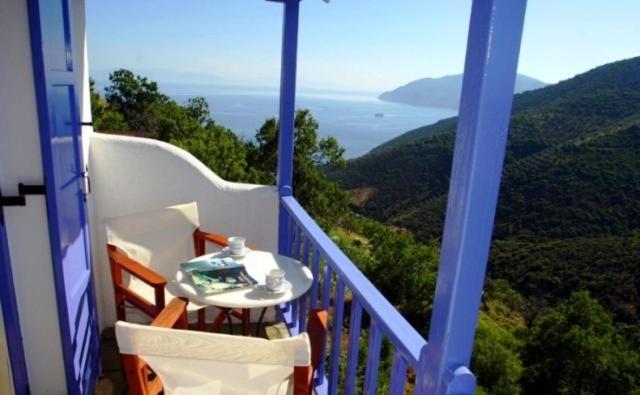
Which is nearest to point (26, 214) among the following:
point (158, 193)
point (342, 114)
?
point (158, 193)

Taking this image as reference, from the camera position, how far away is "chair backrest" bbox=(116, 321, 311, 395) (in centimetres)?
118

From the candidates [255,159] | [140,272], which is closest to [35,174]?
[140,272]

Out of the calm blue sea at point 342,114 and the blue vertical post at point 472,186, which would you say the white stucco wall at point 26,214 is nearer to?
the blue vertical post at point 472,186

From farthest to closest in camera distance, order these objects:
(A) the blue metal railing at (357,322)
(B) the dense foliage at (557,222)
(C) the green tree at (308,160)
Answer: (B) the dense foliage at (557,222), (C) the green tree at (308,160), (A) the blue metal railing at (357,322)

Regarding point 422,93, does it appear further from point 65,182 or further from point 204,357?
point 204,357

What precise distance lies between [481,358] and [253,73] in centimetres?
1908

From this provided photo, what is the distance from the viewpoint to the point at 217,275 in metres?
2.11

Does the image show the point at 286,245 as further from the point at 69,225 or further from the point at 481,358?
the point at 481,358

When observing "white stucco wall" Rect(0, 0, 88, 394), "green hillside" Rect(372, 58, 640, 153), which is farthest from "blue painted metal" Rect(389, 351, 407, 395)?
"green hillside" Rect(372, 58, 640, 153)

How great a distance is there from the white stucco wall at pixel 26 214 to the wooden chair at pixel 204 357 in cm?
81

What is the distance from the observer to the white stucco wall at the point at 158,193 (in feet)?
8.95

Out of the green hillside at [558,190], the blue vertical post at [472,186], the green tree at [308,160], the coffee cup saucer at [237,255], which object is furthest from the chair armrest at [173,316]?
the green hillside at [558,190]

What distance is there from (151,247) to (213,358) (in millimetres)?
1609

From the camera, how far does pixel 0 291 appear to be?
5.60 ft
